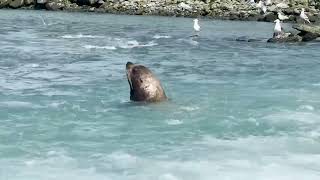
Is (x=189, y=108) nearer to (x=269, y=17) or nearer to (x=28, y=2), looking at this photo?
(x=269, y=17)

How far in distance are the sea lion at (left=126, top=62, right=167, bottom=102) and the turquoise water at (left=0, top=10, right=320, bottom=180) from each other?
38 cm

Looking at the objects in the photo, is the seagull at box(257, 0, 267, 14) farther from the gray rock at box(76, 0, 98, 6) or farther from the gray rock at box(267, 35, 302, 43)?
the gray rock at box(267, 35, 302, 43)

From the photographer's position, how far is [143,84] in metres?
16.3

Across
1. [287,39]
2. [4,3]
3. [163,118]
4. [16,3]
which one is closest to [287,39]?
[287,39]

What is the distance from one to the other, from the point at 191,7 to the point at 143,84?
173ft

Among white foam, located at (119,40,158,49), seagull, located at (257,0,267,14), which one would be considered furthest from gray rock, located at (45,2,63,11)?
white foam, located at (119,40,158,49)

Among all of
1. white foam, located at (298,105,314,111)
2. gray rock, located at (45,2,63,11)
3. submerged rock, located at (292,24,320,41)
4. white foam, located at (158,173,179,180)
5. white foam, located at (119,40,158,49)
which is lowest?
gray rock, located at (45,2,63,11)

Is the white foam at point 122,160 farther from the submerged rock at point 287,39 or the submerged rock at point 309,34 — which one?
the submerged rock at point 309,34

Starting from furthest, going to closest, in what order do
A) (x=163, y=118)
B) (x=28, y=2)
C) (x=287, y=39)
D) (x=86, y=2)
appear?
1. (x=28, y=2)
2. (x=86, y=2)
3. (x=287, y=39)
4. (x=163, y=118)

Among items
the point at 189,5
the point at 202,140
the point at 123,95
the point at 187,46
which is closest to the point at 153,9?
the point at 189,5

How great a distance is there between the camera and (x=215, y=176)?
10.6 m

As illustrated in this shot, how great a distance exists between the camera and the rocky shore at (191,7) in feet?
202

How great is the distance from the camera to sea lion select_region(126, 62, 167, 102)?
1620 cm

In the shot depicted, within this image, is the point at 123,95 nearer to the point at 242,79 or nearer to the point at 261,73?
the point at 242,79
